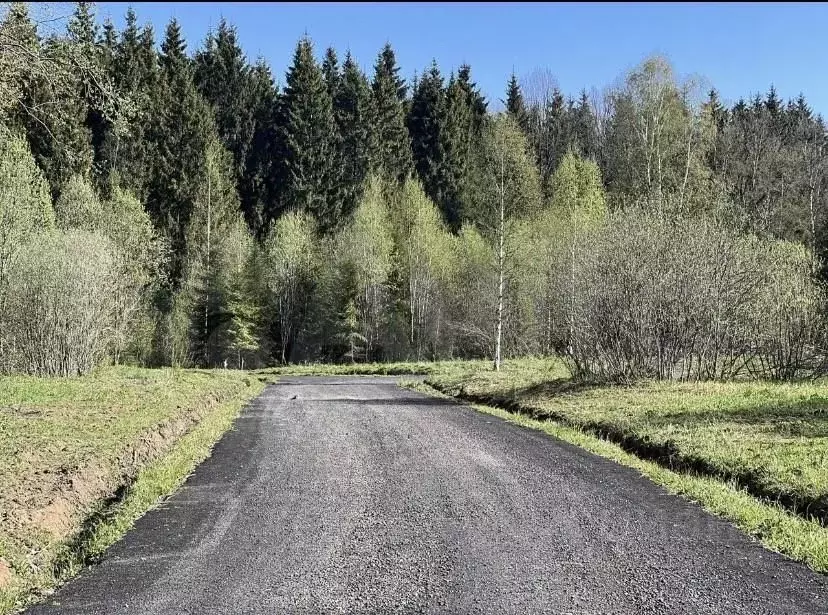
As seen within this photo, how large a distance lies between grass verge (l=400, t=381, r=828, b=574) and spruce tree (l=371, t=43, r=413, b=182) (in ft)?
158

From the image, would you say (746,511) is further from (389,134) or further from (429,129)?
(429,129)

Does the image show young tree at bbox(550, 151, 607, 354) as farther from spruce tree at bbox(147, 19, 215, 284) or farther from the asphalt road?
the asphalt road

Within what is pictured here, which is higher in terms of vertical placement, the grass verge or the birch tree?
the birch tree

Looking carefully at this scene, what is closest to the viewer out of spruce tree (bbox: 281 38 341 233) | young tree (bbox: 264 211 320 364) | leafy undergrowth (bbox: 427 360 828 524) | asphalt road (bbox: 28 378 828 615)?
asphalt road (bbox: 28 378 828 615)

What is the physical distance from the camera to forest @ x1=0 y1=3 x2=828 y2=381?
57.9 ft

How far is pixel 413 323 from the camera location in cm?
4597

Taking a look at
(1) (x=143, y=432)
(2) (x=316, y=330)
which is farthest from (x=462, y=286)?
(1) (x=143, y=432)

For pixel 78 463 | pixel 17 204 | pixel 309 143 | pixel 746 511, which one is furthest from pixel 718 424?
pixel 309 143

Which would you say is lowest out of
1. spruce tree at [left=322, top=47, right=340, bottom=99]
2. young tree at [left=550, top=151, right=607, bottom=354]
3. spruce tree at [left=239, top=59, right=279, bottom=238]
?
young tree at [left=550, top=151, right=607, bottom=354]

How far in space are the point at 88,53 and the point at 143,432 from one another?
5722 millimetres

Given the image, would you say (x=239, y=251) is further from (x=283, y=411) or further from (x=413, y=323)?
(x=283, y=411)

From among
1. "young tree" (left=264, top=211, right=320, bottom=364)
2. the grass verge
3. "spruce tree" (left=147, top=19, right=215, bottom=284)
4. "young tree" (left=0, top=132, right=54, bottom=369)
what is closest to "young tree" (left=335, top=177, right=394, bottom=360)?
"young tree" (left=264, top=211, right=320, bottom=364)

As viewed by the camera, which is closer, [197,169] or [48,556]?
[48,556]

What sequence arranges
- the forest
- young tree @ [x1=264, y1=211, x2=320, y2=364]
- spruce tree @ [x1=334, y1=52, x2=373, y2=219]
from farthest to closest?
spruce tree @ [x1=334, y1=52, x2=373, y2=219] < young tree @ [x1=264, y1=211, x2=320, y2=364] < the forest
